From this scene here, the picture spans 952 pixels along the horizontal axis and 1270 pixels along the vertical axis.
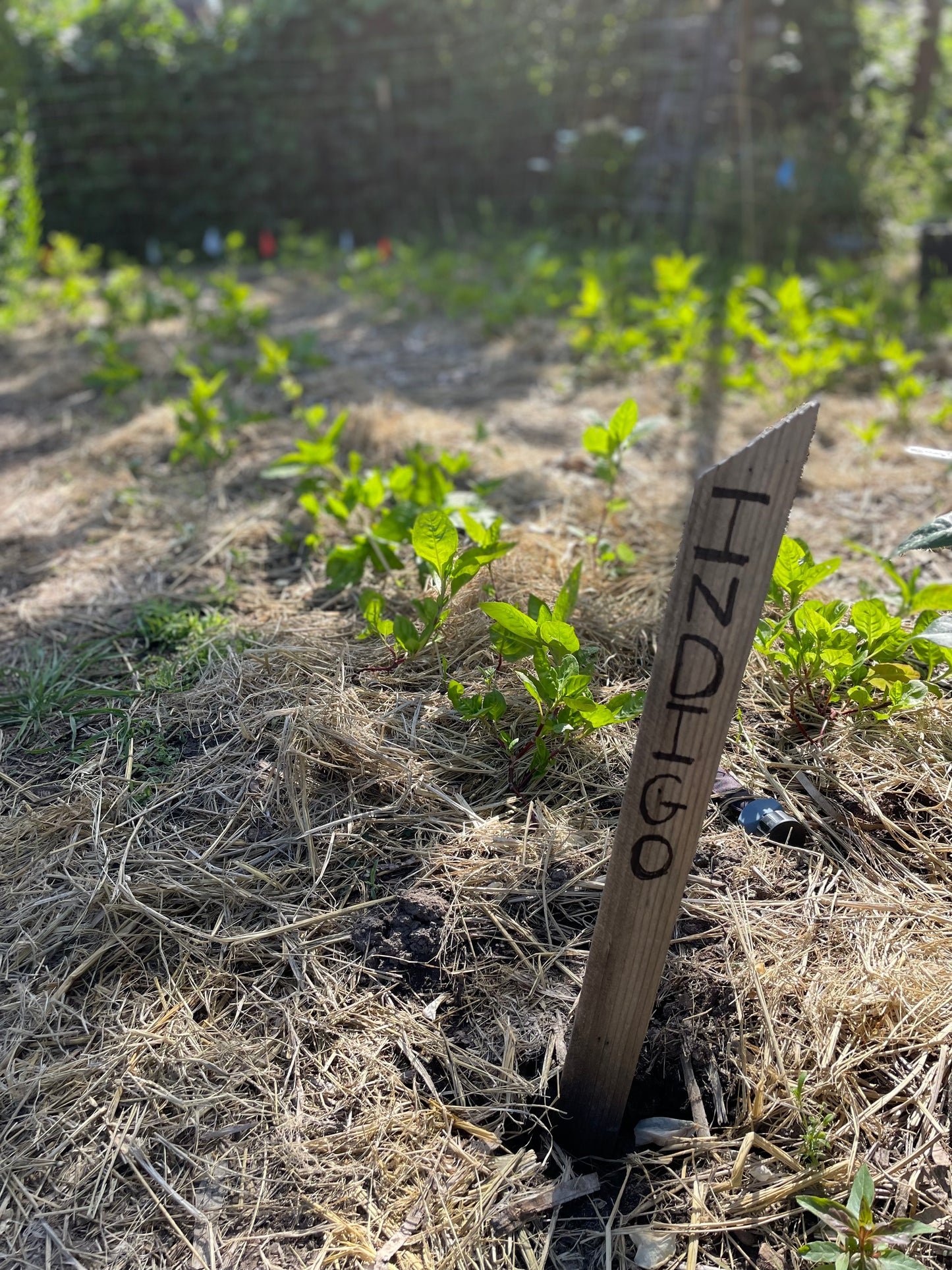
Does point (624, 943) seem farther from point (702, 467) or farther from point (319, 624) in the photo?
point (702, 467)

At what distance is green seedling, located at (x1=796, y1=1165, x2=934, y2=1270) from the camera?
1.11 metres

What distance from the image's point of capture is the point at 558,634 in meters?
1.72

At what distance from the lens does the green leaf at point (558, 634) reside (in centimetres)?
172

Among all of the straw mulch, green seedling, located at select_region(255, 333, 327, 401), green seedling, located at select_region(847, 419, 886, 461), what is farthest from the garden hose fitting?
green seedling, located at select_region(255, 333, 327, 401)

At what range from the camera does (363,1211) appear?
4.13 feet

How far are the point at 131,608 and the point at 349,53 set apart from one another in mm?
7648

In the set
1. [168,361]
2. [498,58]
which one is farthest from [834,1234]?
[498,58]

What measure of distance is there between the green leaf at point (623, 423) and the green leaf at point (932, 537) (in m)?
0.94

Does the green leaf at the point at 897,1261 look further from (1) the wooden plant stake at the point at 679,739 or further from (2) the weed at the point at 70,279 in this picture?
(2) the weed at the point at 70,279

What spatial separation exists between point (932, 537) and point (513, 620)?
707mm

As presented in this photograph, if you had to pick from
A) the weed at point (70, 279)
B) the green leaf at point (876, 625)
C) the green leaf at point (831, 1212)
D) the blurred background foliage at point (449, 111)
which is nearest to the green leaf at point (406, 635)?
the green leaf at point (876, 625)

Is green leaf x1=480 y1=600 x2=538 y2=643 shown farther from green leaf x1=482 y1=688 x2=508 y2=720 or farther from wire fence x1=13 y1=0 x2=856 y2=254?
wire fence x1=13 y1=0 x2=856 y2=254

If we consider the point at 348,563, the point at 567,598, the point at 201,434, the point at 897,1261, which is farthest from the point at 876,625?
the point at 201,434

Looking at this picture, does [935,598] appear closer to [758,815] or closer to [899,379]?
[758,815]
